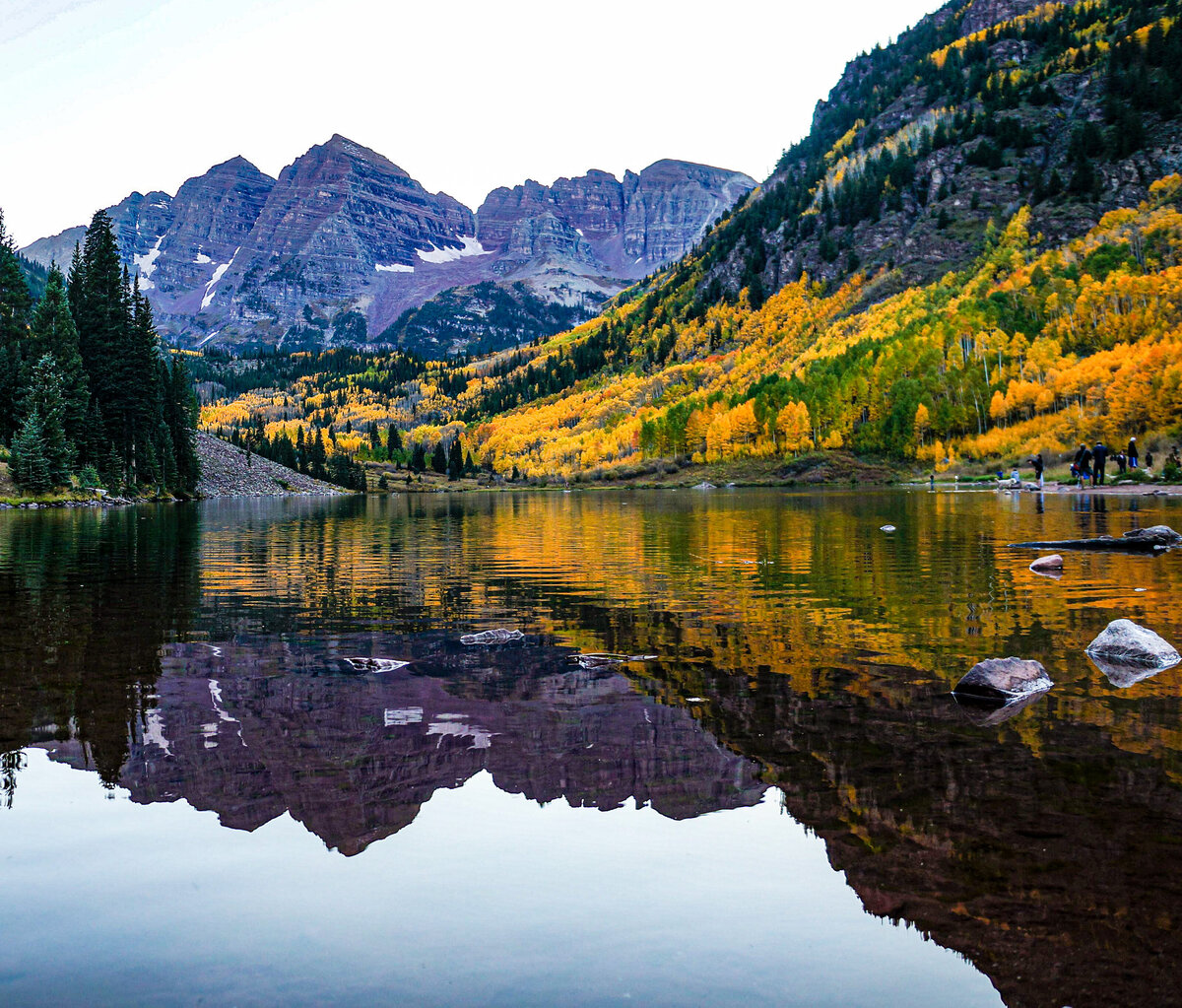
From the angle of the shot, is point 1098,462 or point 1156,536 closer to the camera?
point 1156,536

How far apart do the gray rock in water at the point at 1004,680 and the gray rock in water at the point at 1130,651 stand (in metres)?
1.70

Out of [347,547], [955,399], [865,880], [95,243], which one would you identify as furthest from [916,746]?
[955,399]

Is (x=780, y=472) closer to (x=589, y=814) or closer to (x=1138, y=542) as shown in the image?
(x=1138, y=542)

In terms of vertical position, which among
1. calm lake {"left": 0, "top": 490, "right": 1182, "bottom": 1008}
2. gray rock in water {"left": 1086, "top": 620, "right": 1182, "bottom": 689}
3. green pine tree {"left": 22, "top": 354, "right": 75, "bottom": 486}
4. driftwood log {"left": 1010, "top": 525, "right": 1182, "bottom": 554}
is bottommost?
calm lake {"left": 0, "top": 490, "right": 1182, "bottom": 1008}

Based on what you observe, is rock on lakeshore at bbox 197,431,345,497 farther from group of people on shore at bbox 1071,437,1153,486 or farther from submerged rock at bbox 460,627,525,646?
submerged rock at bbox 460,627,525,646

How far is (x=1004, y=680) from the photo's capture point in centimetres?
1150

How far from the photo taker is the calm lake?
5.42 meters

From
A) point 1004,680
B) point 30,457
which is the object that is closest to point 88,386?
point 30,457

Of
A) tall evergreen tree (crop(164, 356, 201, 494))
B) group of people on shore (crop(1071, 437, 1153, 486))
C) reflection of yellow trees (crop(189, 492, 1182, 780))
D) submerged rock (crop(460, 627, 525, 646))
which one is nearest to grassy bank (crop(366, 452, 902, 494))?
group of people on shore (crop(1071, 437, 1153, 486))

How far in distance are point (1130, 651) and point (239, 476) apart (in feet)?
557

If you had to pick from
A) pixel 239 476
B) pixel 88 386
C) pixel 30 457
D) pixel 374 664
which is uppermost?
pixel 88 386

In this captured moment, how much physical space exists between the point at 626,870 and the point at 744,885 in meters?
0.98

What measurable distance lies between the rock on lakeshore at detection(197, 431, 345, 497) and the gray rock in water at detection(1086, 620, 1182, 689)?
141316 millimetres

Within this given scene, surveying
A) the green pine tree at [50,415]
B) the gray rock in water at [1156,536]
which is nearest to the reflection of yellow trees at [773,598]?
the gray rock in water at [1156,536]
